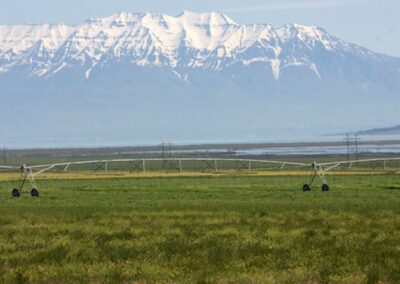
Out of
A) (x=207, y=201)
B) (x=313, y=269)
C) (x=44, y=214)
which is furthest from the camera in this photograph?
(x=207, y=201)

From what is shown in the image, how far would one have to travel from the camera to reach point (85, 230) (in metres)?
32.0

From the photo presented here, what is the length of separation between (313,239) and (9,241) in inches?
289

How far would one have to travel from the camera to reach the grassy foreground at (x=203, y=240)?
2291 centimetres

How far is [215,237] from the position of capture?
29672 mm

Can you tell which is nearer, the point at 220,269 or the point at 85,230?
the point at 220,269

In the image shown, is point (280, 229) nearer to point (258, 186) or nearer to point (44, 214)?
point (44, 214)

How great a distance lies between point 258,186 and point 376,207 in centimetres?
1992

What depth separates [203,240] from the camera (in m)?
29.0

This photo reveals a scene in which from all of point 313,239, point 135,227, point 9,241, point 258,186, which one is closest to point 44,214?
point 135,227

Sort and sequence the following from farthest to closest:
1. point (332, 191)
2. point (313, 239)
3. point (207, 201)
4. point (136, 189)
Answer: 1. point (136, 189)
2. point (332, 191)
3. point (207, 201)
4. point (313, 239)

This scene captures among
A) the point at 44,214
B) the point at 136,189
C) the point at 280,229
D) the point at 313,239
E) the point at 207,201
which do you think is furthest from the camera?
the point at 136,189

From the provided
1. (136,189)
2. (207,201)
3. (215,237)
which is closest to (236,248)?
(215,237)

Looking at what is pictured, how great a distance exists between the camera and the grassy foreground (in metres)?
22.9

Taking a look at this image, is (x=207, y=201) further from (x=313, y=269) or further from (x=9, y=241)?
(x=313, y=269)
